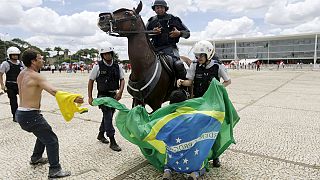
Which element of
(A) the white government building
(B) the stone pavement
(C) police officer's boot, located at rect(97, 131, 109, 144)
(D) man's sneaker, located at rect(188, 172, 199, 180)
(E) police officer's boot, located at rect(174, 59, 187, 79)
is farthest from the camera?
(A) the white government building

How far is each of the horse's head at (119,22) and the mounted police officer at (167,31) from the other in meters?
0.50

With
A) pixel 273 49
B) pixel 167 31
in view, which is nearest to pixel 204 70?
pixel 167 31

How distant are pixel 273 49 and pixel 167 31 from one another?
3553 inches

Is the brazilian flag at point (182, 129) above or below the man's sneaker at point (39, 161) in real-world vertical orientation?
above

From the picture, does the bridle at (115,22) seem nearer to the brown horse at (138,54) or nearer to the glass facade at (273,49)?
the brown horse at (138,54)

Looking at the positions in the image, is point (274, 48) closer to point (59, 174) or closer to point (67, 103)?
point (59, 174)

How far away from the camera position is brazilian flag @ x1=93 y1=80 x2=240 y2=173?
3.05 m

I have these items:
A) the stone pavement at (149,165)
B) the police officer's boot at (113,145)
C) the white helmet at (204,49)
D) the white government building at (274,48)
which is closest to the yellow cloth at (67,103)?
the stone pavement at (149,165)

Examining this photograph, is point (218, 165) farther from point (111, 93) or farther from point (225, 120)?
point (111, 93)

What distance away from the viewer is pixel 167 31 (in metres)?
4.88

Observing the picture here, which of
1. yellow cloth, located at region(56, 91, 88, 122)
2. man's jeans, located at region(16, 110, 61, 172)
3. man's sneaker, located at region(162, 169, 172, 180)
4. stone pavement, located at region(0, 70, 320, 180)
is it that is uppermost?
yellow cloth, located at region(56, 91, 88, 122)

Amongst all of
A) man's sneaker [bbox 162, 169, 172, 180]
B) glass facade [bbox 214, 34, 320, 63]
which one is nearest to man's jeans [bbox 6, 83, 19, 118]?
man's sneaker [bbox 162, 169, 172, 180]

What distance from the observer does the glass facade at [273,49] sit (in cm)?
8081

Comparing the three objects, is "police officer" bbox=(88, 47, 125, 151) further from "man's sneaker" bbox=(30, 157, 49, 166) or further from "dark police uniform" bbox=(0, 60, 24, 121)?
"dark police uniform" bbox=(0, 60, 24, 121)
